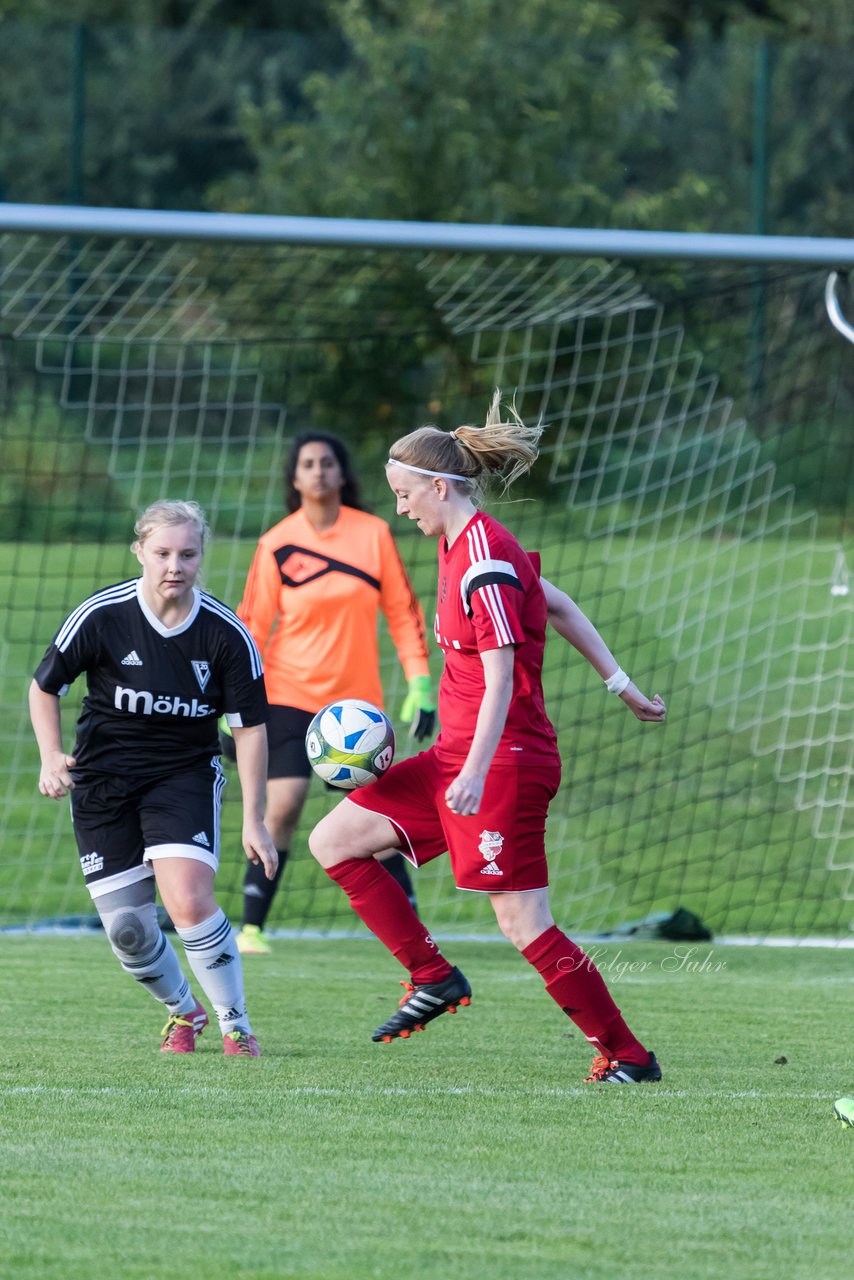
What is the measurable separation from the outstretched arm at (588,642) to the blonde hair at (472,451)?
0.33 m

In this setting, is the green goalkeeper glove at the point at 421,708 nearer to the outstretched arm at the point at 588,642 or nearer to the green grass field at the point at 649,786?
the green grass field at the point at 649,786

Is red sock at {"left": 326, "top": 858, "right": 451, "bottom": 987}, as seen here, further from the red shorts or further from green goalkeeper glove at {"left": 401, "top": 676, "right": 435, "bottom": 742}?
green goalkeeper glove at {"left": 401, "top": 676, "right": 435, "bottom": 742}

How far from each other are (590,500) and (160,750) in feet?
25.7

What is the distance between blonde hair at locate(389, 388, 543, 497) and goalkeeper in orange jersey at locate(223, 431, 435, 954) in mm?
2366

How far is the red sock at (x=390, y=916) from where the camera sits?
498 centimetres

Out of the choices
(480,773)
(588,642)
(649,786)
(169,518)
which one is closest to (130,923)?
(169,518)

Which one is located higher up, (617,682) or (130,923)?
(617,682)

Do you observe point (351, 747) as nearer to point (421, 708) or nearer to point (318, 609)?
point (421, 708)

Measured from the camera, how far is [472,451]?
16.0 ft

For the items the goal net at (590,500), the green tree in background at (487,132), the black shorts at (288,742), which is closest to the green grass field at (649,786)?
the goal net at (590,500)

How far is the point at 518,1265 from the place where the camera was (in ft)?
10.2

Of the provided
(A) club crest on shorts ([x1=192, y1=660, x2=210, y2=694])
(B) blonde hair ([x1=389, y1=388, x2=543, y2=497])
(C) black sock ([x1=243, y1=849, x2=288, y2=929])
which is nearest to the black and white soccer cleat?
(A) club crest on shorts ([x1=192, y1=660, x2=210, y2=694])

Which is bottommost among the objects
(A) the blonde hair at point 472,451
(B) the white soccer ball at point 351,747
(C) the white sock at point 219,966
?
(C) the white sock at point 219,966

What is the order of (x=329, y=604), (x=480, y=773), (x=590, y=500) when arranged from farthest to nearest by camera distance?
(x=590, y=500) < (x=329, y=604) < (x=480, y=773)
